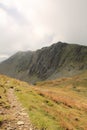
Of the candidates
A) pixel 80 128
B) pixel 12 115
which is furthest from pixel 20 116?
pixel 80 128

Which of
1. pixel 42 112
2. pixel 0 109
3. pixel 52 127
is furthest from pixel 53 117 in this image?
pixel 0 109

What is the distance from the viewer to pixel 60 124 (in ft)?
76.2

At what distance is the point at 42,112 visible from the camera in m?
26.5

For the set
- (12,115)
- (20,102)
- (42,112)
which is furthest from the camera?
(20,102)

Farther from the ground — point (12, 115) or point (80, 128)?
point (12, 115)

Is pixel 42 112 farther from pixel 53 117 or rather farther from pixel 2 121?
pixel 2 121

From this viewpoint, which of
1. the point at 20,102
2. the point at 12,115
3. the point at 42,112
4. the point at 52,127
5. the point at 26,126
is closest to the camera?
the point at 26,126

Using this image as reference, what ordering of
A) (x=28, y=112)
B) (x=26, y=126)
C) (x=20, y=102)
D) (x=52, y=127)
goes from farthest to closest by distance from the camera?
1. (x=20, y=102)
2. (x=28, y=112)
3. (x=52, y=127)
4. (x=26, y=126)

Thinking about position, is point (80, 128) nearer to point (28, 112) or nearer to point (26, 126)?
point (28, 112)

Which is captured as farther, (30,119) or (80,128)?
(80,128)

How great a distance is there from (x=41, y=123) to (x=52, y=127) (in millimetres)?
977

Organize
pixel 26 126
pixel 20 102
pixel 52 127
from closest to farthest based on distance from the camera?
1. pixel 26 126
2. pixel 52 127
3. pixel 20 102

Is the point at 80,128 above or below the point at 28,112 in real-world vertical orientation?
below

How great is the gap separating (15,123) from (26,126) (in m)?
1.09
